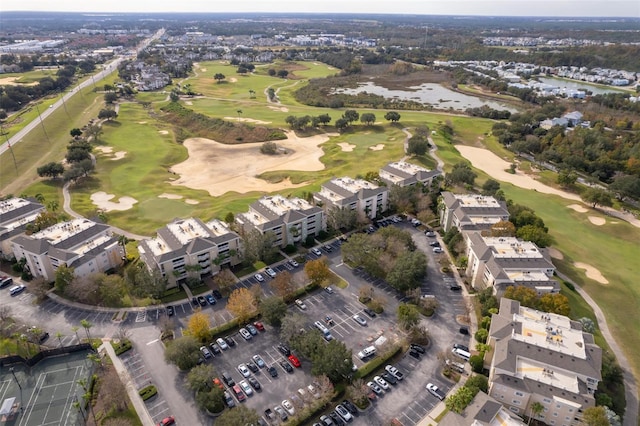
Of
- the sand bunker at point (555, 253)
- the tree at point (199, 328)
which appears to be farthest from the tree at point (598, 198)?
the tree at point (199, 328)

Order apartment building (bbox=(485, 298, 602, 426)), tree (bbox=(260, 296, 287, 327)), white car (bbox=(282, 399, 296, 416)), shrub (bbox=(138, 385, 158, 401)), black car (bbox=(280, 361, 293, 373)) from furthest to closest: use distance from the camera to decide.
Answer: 1. tree (bbox=(260, 296, 287, 327))
2. black car (bbox=(280, 361, 293, 373))
3. shrub (bbox=(138, 385, 158, 401))
4. white car (bbox=(282, 399, 296, 416))
5. apartment building (bbox=(485, 298, 602, 426))

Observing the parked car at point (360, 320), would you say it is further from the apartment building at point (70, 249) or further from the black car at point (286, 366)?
the apartment building at point (70, 249)

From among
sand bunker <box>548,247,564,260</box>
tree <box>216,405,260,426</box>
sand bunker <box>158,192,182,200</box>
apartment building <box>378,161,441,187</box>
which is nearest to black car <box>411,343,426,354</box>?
tree <box>216,405,260,426</box>

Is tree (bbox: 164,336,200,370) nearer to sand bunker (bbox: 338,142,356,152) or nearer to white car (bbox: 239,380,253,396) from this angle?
white car (bbox: 239,380,253,396)

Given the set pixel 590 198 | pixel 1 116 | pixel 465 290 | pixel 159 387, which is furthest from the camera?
pixel 1 116

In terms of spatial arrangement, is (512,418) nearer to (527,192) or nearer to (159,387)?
(159,387)

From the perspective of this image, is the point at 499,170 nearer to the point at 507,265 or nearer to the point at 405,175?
the point at 405,175

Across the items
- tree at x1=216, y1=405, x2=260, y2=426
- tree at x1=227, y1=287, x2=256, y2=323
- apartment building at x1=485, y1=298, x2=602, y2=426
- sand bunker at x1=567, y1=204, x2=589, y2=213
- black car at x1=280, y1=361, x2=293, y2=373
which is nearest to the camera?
tree at x1=216, y1=405, x2=260, y2=426

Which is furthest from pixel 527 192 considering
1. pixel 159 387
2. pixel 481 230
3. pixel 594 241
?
pixel 159 387
